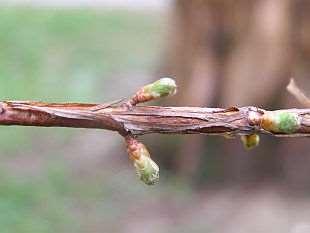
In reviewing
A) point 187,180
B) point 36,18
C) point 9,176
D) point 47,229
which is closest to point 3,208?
point 47,229

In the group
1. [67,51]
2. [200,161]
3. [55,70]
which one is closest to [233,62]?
[200,161]

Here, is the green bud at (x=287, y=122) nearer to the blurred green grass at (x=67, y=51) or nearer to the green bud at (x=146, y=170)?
the green bud at (x=146, y=170)

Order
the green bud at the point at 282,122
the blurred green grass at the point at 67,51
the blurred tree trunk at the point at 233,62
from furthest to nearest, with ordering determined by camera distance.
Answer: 1. the blurred green grass at the point at 67,51
2. the blurred tree trunk at the point at 233,62
3. the green bud at the point at 282,122

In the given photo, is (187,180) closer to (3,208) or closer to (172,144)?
(172,144)

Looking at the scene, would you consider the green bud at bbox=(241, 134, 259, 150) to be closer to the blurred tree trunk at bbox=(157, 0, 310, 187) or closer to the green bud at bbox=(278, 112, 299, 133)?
the green bud at bbox=(278, 112, 299, 133)

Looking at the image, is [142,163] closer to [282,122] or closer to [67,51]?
[282,122]

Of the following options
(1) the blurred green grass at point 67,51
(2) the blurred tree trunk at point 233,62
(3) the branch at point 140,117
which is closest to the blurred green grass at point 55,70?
(1) the blurred green grass at point 67,51

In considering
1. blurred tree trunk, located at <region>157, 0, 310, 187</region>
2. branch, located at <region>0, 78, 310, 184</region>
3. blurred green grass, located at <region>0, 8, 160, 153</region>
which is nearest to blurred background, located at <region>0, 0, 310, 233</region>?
blurred tree trunk, located at <region>157, 0, 310, 187</region>
